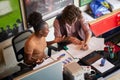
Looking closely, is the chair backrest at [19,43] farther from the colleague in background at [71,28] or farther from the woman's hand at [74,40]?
the woman's hand at [74,40]

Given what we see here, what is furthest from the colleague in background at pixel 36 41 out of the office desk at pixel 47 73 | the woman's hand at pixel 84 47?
the office desk at pixel 47 73

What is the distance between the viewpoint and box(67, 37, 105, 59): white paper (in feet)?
8.92

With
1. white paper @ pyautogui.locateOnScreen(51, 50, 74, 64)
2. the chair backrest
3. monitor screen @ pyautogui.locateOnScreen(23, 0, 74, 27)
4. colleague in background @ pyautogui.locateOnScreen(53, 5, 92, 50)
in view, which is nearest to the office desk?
white paper @ pyautogui.locateOnScreen(51, 50, 74, 64)

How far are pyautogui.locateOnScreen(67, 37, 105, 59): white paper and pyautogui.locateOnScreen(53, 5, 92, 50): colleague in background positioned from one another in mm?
71

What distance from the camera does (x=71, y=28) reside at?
10.4 feet

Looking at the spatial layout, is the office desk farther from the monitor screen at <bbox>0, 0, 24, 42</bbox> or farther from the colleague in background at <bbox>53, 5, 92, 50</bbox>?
the monitor screen at <bbox>0, 0, 24, 42</bbox>

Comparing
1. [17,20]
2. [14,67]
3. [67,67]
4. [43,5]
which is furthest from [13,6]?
[67,67]

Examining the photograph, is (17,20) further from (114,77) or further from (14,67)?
(114,77)

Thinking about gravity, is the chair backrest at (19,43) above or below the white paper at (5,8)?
below

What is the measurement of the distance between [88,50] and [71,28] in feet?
1.65

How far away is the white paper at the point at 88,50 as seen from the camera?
2.72 m

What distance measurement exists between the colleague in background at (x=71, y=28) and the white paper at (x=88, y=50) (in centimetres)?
7

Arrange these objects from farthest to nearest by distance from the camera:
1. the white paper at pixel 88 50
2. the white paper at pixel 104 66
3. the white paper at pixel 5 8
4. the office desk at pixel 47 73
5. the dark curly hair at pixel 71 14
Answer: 1. the white paper at pixel 5 8
2. the dark curly hair at pixel 71 14
3. the white paper at pixel 88 50
4. the white paper at pixel 104 66
5. the office desk at pixel 47 73

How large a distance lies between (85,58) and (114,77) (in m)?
0.37
